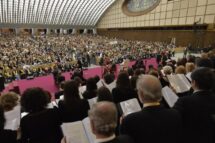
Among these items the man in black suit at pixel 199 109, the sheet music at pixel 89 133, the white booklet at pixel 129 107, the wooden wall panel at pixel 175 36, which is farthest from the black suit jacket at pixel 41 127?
the wooden wall panel at pixel 175 36

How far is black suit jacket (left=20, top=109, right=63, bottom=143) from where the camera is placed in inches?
96.5

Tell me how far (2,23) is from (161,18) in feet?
114

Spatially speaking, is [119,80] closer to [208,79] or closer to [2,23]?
[208,79]

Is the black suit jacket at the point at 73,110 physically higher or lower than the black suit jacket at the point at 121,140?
lower

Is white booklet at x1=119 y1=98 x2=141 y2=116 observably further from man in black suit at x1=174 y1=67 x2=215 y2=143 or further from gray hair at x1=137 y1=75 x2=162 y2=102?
gray hair at x1=137 y1=75 x2=162 y2=102

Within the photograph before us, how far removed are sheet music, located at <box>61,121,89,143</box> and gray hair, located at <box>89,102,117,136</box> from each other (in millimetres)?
790

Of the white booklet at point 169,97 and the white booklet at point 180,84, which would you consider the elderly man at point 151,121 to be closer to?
the white booklet at point 169,97

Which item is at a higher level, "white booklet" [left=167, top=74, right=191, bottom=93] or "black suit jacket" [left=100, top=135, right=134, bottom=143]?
"black suit jacket" [left=100, top=135, right=134, bottom=143]

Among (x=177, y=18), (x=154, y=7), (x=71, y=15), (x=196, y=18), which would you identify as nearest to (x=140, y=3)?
(x=154, y=7)

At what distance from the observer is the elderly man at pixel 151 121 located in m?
1.82

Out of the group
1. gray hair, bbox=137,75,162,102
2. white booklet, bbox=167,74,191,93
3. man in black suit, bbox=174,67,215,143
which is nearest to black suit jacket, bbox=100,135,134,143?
gray hair, bbox=137,75,162,102

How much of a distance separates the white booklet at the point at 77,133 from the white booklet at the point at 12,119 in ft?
2.37

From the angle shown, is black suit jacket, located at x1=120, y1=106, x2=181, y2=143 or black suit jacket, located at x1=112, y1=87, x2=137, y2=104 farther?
black suit jacket, located at x1=112, y1=87, x2=137, y2=104

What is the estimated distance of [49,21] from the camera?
162ft
